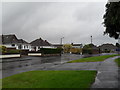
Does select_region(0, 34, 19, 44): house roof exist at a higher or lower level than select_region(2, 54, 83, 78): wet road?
higher

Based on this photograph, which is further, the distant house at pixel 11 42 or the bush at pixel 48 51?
the distant house at pixel 11 42

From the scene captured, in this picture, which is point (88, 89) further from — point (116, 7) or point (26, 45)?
point (26, 45)

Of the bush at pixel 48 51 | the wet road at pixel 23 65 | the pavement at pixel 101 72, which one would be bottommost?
the wet road at pixel 23 65

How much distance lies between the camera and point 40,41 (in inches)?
3147

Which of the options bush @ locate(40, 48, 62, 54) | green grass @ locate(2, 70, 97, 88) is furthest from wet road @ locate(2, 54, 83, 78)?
bush @ locate(40, 48, 62, 54)

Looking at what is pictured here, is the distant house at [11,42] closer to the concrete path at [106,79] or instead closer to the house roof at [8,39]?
the house roof at [8,39]

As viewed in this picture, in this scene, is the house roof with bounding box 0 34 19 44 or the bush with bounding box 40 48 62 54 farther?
the house roof with bounding box 0 34 19 44

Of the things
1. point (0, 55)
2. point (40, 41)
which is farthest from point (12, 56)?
point (40, 41)

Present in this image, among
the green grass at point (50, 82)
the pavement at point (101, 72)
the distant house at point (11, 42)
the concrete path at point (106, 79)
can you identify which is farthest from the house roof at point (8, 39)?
the green grass at point (50, 82)

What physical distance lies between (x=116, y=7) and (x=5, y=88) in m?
6.97

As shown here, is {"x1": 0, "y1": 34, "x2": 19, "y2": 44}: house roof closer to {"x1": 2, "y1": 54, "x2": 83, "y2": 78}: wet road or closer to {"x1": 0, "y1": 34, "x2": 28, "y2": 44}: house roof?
{"x1": 0, "y1": 34, "x2": 28, "y2": 44}: house roof

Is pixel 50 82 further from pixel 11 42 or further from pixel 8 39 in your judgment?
pixel 8 39

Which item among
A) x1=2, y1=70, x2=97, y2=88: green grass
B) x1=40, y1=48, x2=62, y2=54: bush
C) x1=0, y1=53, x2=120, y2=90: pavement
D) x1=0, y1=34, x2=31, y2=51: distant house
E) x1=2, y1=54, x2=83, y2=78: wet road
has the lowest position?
x1=2, y1=54, x2=83, y2=78: wet road

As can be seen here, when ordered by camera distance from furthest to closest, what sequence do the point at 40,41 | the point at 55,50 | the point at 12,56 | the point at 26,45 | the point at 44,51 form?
the point at 40,41, the point at 26,45, the point at 55,50, the point at 44,51, the point at 12,56
